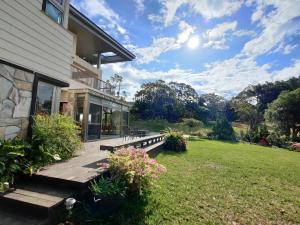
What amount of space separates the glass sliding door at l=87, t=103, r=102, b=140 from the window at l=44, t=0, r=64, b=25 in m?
4.83

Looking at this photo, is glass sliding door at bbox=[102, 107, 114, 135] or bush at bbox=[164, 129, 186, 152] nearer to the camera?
bush at bbox=[164, 129, 186, 152]

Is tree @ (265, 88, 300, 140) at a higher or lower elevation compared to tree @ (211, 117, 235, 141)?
higher

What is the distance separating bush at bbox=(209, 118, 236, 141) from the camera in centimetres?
2377

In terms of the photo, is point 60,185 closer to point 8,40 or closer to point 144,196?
point 144,196

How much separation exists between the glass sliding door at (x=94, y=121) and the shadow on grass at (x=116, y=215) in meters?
7.67

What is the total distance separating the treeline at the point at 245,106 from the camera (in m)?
24.4

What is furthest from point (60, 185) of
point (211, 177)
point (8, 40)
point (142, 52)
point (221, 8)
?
point (142, 52)

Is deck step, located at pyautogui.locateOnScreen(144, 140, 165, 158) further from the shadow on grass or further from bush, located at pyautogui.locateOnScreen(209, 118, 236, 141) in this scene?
bush, located at pyautogui.locateOnScreen(209, 118, 236, 141)

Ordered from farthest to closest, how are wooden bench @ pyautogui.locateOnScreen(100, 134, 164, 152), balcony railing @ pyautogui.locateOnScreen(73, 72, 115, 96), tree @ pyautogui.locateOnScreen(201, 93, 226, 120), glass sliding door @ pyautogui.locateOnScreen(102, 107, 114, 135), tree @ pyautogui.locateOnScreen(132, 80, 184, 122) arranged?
tree @ pyautogui.locateOnScreen(201, 93, 226, 120)
tree @ pyautogui.locateOnScreen(132, 80, 184, 122)
balcony railing @ pyautogui.locateOnScreen(73, 72, 115, 96)
glass sliding door @ pyautogui.locateOnScreen(102, 107, 114, 135)
wooden bench @ pyautogui.locateOnScreen(100, 134, 164, 152)

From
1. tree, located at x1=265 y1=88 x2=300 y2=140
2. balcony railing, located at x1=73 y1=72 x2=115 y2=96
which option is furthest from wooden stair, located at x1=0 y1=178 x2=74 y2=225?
tree, located at x1=265 y1=88 x2=300 y2=140

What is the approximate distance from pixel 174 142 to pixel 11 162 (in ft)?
27.7

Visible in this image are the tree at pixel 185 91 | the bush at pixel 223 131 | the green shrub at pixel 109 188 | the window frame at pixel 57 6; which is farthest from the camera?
the tree at pixel 185 91

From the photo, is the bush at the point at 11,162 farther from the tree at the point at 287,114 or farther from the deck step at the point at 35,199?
the tree at the point at 287,114

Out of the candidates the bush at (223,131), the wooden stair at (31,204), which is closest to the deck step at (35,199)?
the wooden stair at (31,204)
